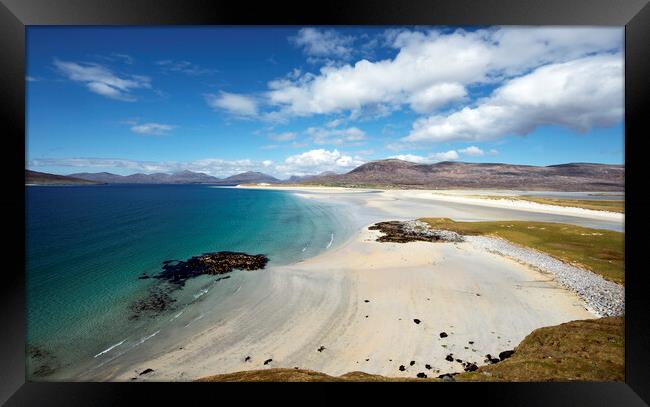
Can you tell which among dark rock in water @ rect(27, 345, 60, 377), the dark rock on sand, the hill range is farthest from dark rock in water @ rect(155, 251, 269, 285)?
the hill range

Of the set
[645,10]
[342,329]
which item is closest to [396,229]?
[342,329]

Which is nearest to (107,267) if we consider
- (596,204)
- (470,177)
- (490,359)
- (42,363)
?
(42,363)

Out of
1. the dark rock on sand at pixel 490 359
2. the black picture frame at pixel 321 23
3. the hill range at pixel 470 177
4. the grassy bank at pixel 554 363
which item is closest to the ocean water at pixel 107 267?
the black picture frame at pixel 321 23

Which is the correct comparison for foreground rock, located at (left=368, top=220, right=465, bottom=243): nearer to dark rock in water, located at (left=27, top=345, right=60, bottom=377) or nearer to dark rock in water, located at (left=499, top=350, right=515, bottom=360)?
dark rock in water, located at (left=499, top=350, right=515, bottom=360)

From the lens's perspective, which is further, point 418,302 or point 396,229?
point 396,229

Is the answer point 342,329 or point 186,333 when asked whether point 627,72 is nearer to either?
point 342,329

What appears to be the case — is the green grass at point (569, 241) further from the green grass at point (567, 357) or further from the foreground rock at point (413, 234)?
the green grass at point (567, 357)

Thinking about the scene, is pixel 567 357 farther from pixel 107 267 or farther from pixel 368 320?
pixel 107 267
